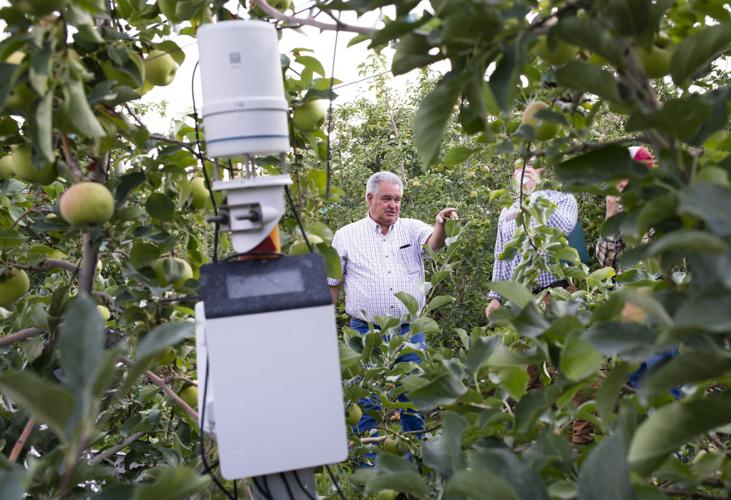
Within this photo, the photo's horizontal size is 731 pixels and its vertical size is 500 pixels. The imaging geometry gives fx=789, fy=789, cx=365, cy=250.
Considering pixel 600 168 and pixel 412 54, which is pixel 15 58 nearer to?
pixel 412 54

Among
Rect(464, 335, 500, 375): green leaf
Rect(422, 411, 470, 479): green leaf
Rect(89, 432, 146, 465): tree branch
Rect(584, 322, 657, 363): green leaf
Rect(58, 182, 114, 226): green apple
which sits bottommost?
Rect(89, 432, 146, 465): tree branch

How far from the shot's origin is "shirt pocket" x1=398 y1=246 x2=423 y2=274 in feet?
13.5

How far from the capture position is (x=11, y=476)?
0.68 meters

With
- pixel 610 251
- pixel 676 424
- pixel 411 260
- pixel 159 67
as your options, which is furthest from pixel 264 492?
pixel 411 260

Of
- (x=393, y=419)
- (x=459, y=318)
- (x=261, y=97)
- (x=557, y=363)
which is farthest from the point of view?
(x=459, y=318)

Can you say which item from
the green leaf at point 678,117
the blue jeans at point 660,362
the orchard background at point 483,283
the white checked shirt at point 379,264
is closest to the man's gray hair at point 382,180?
the white checked shirt at point 379,264

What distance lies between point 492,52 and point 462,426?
0.44 m

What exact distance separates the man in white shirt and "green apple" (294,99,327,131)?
2485 millimetres

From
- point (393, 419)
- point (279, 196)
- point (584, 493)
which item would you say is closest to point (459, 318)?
point (393, 419)

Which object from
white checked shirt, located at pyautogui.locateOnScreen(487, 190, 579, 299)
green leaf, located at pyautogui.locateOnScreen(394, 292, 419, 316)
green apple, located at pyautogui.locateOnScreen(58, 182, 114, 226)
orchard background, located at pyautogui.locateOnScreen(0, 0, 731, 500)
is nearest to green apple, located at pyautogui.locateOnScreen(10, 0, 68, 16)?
orchard background, located at pyautogui.locateOnScreen(0, 0, 731, 500)

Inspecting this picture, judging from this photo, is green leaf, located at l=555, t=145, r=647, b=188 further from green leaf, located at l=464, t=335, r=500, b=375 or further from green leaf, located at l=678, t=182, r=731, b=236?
green leaf, located at l=464, t=335, r=500, b=375

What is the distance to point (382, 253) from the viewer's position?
408 centimetres

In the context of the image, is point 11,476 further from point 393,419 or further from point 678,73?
point 393,419

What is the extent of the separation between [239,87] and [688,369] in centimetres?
66
